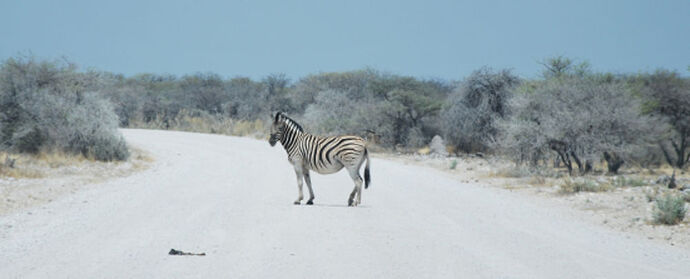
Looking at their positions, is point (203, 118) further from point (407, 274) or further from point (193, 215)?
point (407, 274)

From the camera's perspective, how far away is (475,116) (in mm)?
29000

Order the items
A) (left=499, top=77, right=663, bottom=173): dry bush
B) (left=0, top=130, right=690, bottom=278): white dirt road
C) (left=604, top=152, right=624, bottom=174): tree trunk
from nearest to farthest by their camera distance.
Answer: (left=0, top=130, right=690, bottom=278): white dirt road → (left=499, top=77, right=663, bottom=173): dry bush → (left=604, top=152, right=624, bottom=174): tree trunk

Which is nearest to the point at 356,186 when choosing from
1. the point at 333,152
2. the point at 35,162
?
the point at 333,152

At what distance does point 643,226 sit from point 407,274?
19.5 ft

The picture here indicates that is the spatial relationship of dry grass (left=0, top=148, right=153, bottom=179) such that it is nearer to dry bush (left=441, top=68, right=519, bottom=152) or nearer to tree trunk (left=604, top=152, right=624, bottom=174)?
dry bush (left=441, top=68, right=519, bottom=152)

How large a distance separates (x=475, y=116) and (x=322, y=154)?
58.6 feet

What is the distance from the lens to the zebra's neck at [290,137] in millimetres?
12797

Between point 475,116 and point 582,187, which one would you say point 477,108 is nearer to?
point 475,116

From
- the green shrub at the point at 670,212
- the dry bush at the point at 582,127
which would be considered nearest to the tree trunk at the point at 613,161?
the dry bush at the point at 582,127

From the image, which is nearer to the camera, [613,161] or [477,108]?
[613,161]

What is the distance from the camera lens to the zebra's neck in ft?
42.0

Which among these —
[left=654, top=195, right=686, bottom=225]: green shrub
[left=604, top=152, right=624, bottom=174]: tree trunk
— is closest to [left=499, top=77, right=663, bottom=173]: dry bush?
[left=604, top=152, right=624, bottom=174]: tree trunk

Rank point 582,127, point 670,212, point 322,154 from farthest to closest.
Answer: point 582,127, point 322,154, point 670,212

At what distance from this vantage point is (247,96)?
55.7m
